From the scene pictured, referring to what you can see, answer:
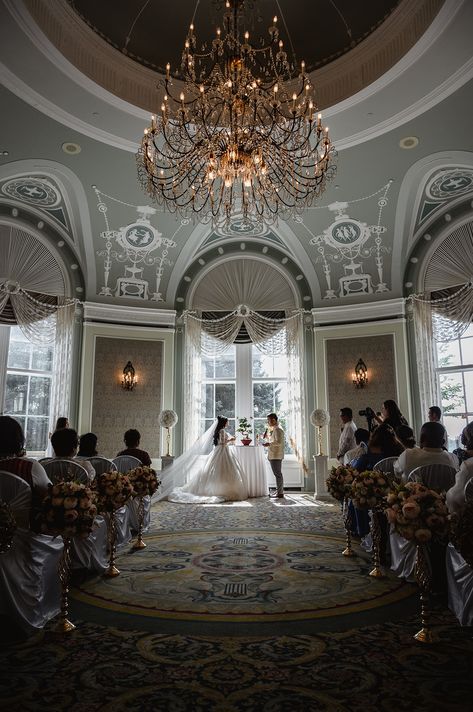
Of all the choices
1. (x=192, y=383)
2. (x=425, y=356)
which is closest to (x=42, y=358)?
(x=192, y=383)

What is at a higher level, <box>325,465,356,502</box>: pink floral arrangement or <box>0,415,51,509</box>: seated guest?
<box>0,415,51,509</box>: seated guest

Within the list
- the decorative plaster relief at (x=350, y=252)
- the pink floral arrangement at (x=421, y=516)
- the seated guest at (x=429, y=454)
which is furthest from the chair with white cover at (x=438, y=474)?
the decorative plaster relief at (x=350, y=252)

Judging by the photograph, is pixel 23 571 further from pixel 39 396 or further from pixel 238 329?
pixel 238 329

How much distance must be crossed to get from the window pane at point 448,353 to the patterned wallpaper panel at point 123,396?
5570 millimetres

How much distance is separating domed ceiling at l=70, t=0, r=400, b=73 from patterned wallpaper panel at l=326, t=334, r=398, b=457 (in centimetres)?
514

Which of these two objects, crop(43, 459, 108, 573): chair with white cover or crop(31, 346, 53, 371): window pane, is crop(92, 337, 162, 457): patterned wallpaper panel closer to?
crop(31, 346, 53, 371): window pane

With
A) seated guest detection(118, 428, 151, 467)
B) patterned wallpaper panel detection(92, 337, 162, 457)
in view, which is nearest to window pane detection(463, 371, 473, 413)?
patterned wallpaper panel detection(92, 337, 162, 457)

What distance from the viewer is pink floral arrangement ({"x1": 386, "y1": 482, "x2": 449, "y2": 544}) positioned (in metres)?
2.83

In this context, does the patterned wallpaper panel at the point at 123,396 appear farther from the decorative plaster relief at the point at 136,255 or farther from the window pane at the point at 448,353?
the window pane at the point at 448,353

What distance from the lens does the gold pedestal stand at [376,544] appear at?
415cm

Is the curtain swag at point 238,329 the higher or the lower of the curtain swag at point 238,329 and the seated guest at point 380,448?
the higher

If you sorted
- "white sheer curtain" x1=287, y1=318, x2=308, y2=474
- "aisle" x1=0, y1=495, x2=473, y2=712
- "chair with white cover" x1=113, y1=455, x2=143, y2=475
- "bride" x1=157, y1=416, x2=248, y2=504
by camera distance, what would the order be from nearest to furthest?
1. "aisle" x1=0, y1=495, x2=473, y2=712
2. "chair with white cover" x1=113, y1=455, x2=143, y2=475
3. "bride" x1=157, y1=416, x2=248, y2=504
4. "white sheer curtain" x1=287, y1=318, x2=308, y2=474

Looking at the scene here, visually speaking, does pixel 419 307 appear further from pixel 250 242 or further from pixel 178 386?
pixel 178 386

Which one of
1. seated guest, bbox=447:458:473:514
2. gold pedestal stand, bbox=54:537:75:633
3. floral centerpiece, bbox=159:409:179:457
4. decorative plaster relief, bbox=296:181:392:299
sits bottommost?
gold pedestal stand, bbox=54:537:75:633
